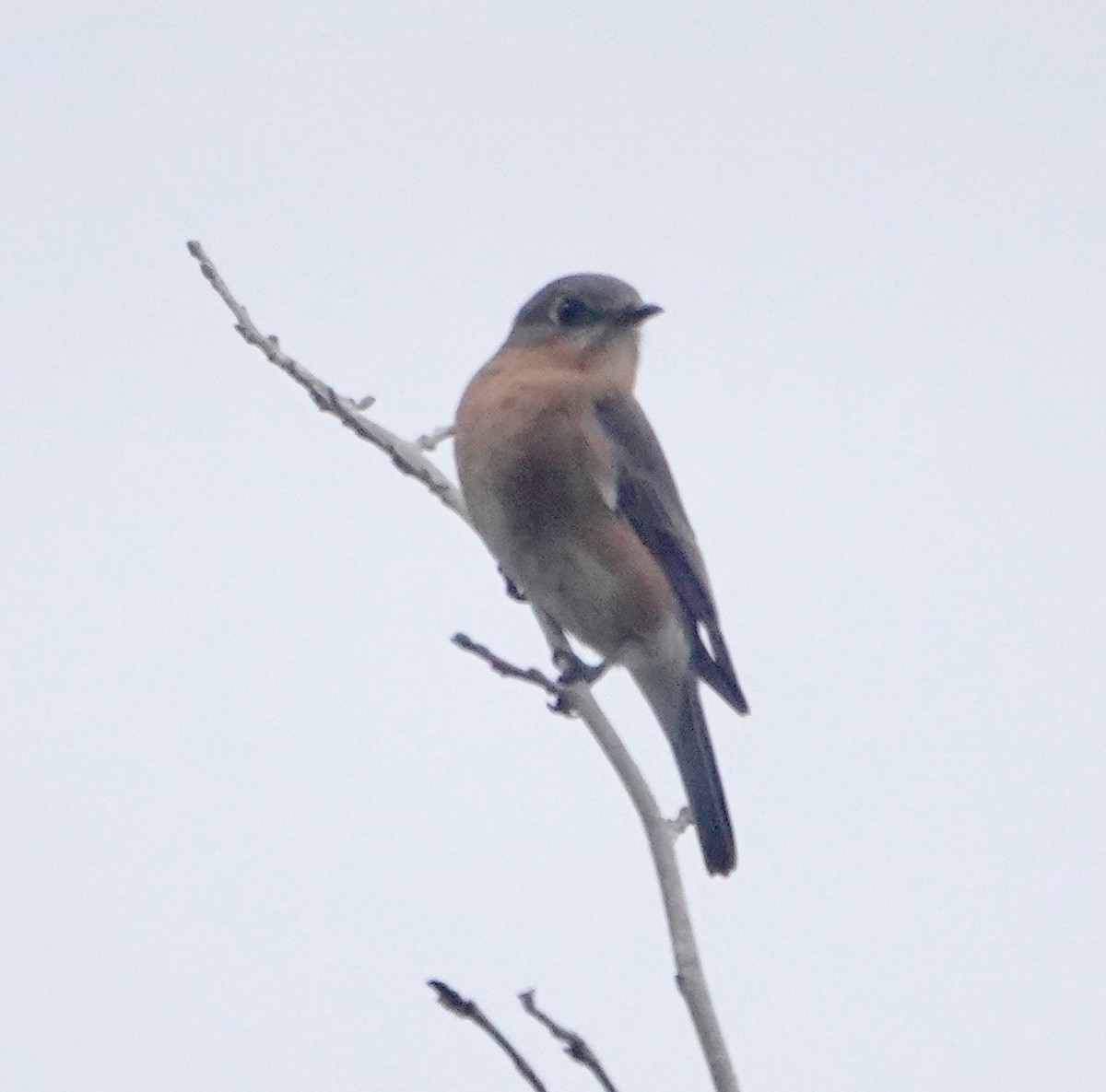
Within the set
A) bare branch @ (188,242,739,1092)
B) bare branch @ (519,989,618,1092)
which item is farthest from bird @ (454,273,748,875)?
bare branch @ (519,989,618,1092)

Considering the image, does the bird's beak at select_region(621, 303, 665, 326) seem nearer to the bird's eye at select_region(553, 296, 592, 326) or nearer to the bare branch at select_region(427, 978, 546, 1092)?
the bird's eye at select_region(553, 296, 592, 326)

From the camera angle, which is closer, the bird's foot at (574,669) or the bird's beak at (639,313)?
the bird's foot at (574,669)

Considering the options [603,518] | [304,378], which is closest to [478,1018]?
[304,378]

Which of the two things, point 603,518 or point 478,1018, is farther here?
point 603,518

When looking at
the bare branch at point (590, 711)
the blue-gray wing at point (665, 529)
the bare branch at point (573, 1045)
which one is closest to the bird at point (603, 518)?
the blue-gray wing at point (665, 529)

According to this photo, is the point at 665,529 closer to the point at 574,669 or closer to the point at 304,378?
the point at 574,669

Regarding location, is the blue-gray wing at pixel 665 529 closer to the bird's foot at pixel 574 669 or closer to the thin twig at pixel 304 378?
the bird's foot at pixel 574 669
